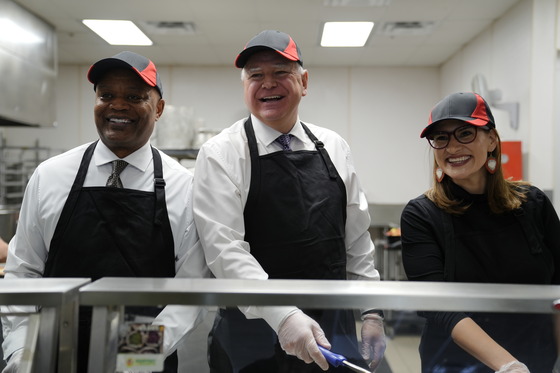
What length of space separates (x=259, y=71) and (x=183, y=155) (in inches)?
118

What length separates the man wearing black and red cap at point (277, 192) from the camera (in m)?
1.28

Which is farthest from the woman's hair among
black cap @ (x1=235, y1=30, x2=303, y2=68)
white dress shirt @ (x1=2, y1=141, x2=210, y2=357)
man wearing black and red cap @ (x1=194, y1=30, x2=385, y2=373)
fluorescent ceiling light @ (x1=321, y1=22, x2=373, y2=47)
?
fluorescent ceiling light @ (x1=321, y1=22, x2=373, y2=47)

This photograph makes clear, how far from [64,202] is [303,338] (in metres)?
0.87

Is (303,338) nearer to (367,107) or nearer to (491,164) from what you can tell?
(491,164)

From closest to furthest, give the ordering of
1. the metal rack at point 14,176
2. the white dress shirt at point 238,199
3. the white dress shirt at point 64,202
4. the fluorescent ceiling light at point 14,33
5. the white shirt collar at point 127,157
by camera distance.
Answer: the white dress shirt at point 238,199, the white dress shirt at point 64,202, the white shirt collar at point 127,157, the fluorescent ceiling light at point 14,33, the metal rack at point 14,176

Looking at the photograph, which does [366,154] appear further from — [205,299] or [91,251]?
[205,299]

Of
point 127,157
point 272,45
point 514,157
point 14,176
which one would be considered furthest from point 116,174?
point 14,176

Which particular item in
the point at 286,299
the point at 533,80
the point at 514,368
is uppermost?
the point at 533,80

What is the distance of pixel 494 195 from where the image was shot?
1.39 meters

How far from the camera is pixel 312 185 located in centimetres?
146

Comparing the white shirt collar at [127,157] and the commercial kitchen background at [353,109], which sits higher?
the commercial kitchen background at [353,109]

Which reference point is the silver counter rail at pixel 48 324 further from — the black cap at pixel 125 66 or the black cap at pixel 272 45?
the black cap at pixel 272 45

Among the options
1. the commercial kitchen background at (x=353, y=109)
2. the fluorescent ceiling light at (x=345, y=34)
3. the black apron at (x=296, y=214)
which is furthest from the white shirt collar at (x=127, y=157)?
the commercial kitchen background at (x=353, y=109)

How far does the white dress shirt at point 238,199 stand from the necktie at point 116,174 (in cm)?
23
